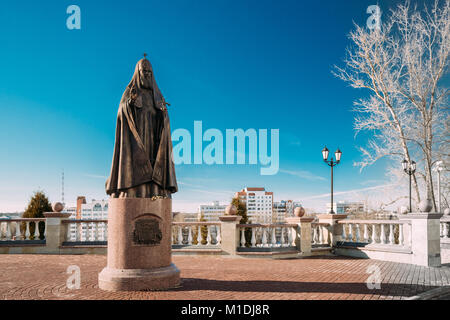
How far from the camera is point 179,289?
688 cm

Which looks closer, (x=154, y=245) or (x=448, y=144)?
(x=154, y=245)

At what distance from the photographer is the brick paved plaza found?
253 inches

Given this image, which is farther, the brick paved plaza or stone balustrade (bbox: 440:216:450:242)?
stone balustrade (bbox: 440:216:450:242)

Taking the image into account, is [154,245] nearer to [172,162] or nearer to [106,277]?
[106,277]

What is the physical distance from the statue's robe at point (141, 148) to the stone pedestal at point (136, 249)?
284 mm

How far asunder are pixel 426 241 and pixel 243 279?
6161 mm

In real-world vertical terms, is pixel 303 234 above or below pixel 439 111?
below

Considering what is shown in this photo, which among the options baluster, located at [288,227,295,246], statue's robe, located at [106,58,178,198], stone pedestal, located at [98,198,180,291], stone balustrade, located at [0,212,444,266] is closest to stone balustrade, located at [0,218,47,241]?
stone balustrade, located at [0,212,444,266]

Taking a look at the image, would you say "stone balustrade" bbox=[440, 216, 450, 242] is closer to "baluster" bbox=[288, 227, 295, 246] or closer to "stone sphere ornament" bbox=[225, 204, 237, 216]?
"baluster" bbox=[288, 227, 295, 246]

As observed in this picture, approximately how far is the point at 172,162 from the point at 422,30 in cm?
2356

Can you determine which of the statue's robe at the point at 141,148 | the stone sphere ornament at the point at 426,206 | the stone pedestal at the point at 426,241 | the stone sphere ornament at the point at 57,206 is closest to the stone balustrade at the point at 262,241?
the stone pedestal at the point at 426,241

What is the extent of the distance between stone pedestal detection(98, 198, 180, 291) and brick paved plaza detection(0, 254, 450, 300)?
0.27m
